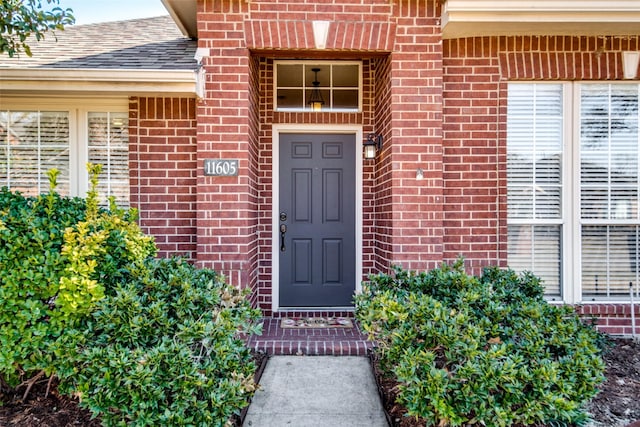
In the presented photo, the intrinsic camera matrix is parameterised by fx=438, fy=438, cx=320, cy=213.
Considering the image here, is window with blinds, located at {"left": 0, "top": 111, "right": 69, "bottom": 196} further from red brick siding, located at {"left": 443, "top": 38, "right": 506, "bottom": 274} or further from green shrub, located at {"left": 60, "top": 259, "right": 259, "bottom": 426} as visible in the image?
red brick siding, located at {"left": 443, "top": 38, "right": 506, "bottom": 274}

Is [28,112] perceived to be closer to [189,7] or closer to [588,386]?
[189,7]

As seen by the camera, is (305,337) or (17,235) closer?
(17,235)

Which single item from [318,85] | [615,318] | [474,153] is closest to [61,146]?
[318,85]

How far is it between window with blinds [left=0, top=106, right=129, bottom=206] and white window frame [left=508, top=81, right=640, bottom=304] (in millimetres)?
4287

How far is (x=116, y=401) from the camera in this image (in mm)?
2541

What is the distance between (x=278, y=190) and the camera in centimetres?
531

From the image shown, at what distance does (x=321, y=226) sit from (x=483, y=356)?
9.88ft

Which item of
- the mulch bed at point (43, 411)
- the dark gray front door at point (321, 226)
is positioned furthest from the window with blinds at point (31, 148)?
the dark gray front door at point (321, 226)

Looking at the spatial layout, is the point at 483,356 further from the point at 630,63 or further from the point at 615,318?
the point at 630,63

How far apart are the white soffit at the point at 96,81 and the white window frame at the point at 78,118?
0.41 m

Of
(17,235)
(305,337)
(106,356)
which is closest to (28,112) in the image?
(17,235)

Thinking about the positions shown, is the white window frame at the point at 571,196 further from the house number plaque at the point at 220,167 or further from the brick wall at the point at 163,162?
the brick wall at the point at 163,162

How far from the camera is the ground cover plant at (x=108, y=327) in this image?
8.31 ft

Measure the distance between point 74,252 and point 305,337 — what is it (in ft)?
7.70
